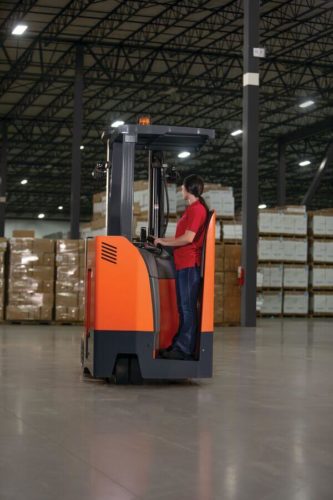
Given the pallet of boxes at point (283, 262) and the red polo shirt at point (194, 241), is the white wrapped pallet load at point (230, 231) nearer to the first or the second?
the pallet of boxes at point (283, 262)

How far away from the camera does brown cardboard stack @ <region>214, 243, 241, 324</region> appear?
1529 centimetres

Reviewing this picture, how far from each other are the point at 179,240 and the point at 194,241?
0.63 ft

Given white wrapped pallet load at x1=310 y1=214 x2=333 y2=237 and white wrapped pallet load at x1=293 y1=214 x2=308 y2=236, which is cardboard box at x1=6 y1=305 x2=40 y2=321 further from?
white wrapped pallet load at x1=310 y1=214 x2=333 y2=237

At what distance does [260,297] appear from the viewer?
1830 centimetres

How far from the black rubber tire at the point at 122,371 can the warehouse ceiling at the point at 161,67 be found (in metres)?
14.9

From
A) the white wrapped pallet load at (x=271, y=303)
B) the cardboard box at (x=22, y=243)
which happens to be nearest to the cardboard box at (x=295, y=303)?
the white wrapped pallet load at (x=271, y=303)

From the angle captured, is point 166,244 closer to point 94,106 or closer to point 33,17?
point 33,17

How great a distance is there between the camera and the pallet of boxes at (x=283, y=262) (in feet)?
60.9

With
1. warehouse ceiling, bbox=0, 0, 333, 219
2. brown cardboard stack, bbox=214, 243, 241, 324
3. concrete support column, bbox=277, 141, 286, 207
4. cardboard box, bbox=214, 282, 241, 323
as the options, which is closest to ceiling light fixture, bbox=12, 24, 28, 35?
warehouse ceiling, bbox=0, 0, 333, 219

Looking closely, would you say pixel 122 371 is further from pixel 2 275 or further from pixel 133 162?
pixel 2 275

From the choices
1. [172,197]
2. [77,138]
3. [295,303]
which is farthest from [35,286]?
[77,138]

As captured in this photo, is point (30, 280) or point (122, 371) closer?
point (122, 371)

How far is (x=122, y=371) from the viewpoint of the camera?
6.35 metres

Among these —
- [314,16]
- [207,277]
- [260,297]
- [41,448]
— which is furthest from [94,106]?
[41,448]
